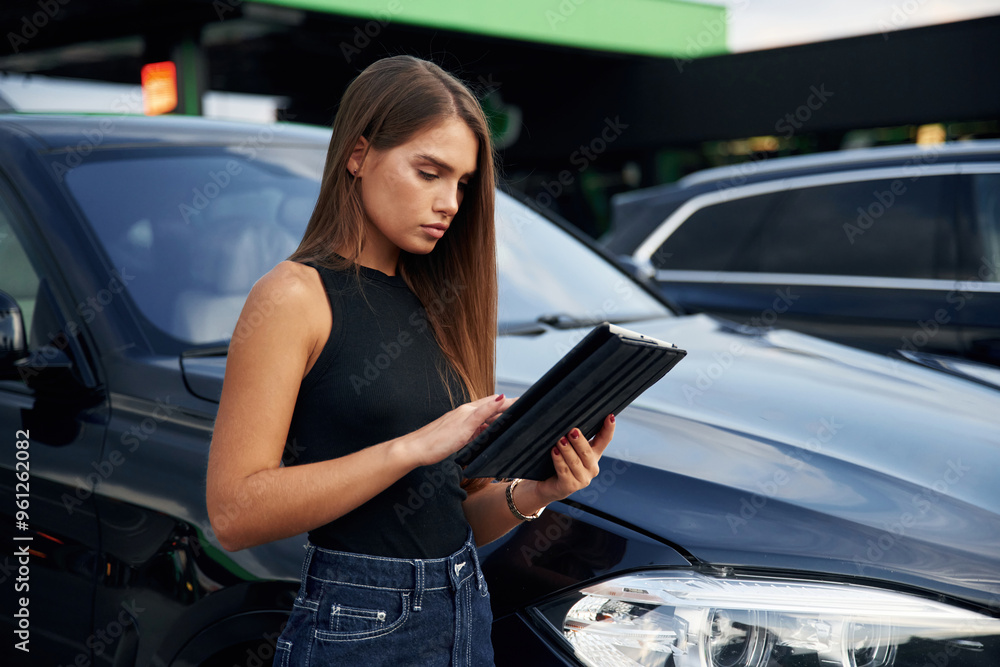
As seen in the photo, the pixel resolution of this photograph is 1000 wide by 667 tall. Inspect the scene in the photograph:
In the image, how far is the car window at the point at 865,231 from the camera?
460 cm

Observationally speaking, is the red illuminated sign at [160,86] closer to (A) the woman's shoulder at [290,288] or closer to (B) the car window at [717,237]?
(B) the car window at [717,237]

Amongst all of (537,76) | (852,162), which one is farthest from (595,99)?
(852,162)

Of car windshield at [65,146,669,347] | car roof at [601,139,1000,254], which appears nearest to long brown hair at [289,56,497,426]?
car windshield at [65,146,669,347]

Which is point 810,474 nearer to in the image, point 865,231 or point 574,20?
point 865,231

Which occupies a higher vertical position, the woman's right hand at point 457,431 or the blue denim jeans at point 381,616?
the woman's right hand at point 457,431

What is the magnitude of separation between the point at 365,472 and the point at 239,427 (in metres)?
0.18

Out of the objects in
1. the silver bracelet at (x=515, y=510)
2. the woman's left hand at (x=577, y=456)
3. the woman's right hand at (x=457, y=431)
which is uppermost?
the woman's right hand at (x=457, y=431)

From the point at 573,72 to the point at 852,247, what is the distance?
13.2m

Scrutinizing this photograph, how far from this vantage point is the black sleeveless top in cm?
138

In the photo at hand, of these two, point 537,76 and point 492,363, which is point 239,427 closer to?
point 492,363
